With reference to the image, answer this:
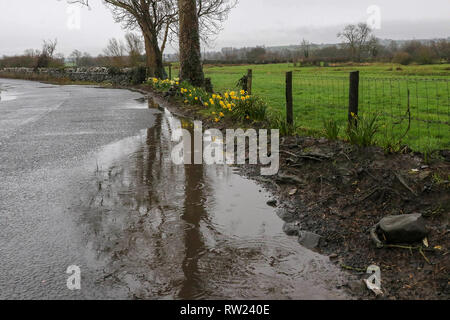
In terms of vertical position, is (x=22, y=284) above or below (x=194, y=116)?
below

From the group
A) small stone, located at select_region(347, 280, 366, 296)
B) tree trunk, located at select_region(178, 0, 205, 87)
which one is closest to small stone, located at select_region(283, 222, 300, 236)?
small stone, located at select_region(347, 280, 366, 296)

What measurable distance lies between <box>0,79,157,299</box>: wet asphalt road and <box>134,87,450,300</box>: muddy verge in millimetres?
2379

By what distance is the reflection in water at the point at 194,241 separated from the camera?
3.45 m

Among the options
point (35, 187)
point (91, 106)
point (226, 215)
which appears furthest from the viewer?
point (91, 106)

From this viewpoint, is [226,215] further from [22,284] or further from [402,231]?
[22,284]

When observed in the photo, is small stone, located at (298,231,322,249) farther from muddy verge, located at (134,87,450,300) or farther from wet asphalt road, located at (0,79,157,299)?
wet asphalt road, located at (0,79,157,299)

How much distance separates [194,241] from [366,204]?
6.86 ft

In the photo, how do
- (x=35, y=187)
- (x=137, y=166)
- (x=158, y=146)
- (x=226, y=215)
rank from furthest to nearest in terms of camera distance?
(x=158, y=146) → (x=137, y=166) → (x=35, y=187) → (x=226, y=215)

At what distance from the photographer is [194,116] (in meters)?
12.8

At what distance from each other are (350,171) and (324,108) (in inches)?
312

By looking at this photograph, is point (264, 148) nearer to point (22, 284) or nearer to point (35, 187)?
point (35, 187)
